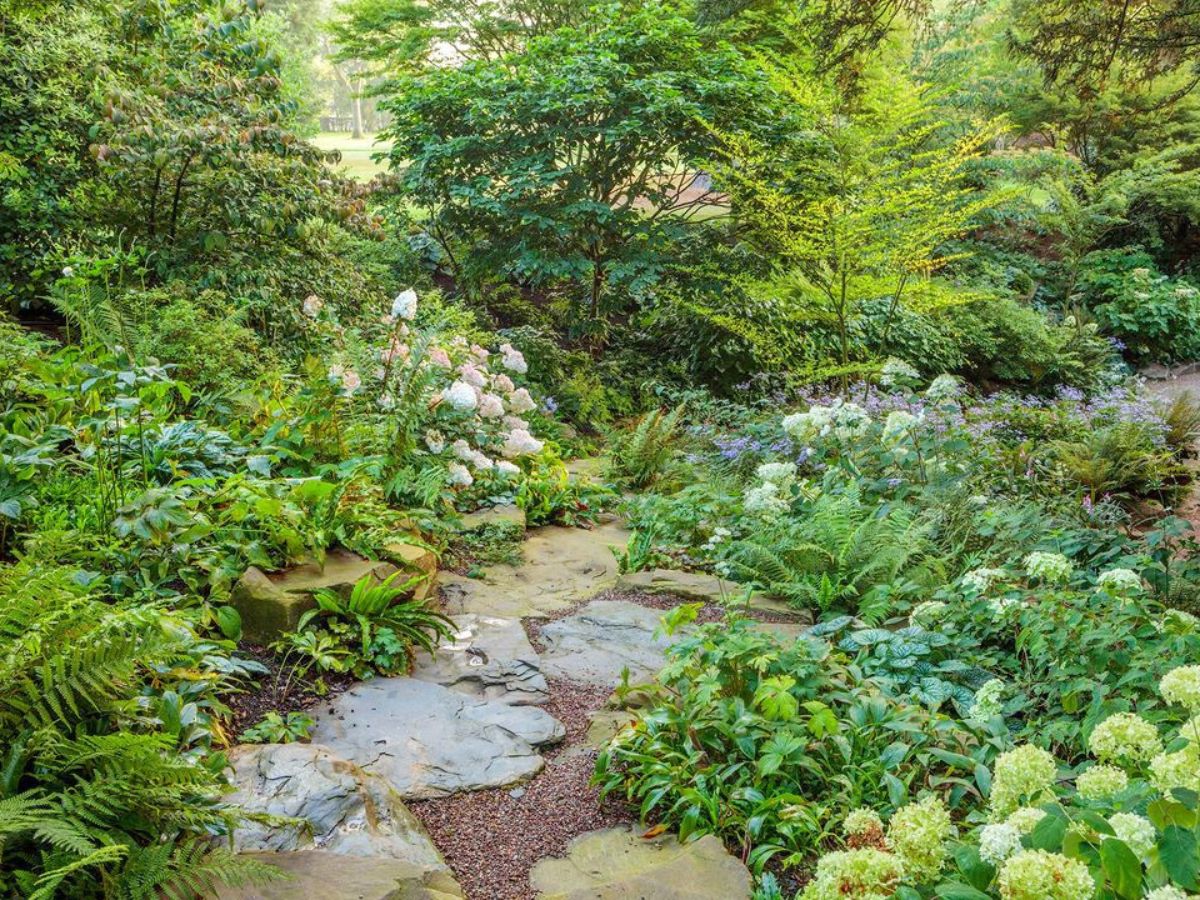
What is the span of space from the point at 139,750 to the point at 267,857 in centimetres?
43

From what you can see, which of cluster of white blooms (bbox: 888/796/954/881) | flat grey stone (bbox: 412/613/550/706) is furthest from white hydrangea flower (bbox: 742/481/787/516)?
cluster of white blooms (bbox: 888/796/954/881)

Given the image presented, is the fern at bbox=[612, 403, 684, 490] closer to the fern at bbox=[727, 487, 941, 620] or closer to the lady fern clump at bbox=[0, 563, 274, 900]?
the fern at bbox=[727, 487, 941, 620]

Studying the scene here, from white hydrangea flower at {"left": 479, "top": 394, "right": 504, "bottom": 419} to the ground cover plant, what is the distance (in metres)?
0.02

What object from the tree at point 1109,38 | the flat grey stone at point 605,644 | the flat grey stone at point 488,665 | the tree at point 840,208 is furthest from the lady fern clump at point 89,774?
the tree at point 840,208

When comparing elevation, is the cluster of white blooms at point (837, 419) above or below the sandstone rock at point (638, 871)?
above

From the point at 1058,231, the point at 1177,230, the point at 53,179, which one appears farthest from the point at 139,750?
the point at 1177,230

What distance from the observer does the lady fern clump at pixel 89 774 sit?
165cm

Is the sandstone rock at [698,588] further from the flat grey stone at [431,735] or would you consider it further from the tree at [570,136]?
the tree at [570,136]

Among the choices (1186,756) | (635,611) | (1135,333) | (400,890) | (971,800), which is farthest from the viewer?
(1135,333)

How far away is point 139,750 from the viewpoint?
5.84 ft

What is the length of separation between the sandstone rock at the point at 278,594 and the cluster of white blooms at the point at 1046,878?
2.61m

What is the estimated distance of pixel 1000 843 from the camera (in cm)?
127

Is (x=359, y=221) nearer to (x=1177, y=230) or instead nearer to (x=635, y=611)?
(x=635, y=611)

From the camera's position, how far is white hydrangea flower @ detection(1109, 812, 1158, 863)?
3.89 feet
